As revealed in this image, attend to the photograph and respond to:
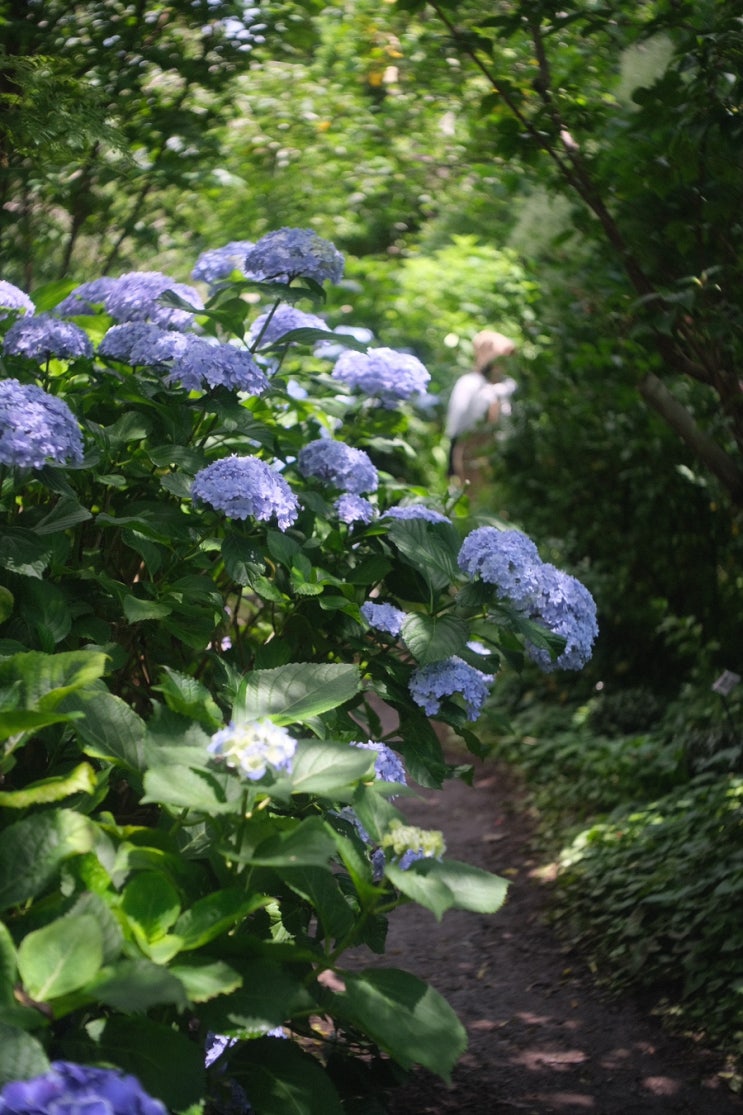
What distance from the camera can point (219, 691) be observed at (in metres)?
2.35

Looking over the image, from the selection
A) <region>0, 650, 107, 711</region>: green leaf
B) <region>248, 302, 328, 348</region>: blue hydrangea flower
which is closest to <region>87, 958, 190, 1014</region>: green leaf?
<region>0, 650, 107, 711</region>: green leaf

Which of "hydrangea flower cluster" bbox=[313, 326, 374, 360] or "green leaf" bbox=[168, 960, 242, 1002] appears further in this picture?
"hydrangea flower cluster" bbox=[313, 326, 374, 360]

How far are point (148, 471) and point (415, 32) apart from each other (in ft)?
15.1

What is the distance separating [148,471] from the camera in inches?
95.2

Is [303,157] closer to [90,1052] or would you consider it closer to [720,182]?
[720,182]

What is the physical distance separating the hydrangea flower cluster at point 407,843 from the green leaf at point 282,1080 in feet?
1.04

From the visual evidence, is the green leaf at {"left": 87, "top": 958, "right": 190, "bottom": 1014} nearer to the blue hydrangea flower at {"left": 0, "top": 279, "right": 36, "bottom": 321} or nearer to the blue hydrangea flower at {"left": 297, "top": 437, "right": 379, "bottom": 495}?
the blue hydrangea flower at {"left": 297, "top": 437, "right": 379, "bottom": 495}

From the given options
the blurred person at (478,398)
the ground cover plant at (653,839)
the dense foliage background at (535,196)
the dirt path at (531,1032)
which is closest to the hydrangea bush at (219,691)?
the dirt path at (531,1032)

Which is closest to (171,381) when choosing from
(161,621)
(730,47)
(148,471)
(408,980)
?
(148,471)

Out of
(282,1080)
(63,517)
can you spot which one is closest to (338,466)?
(63,517)

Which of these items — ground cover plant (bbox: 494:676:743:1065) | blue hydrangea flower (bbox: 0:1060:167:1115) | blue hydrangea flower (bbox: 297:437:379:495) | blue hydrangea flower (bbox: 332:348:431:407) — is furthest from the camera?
ground cover plant (bbox: 494:676:743:1065)

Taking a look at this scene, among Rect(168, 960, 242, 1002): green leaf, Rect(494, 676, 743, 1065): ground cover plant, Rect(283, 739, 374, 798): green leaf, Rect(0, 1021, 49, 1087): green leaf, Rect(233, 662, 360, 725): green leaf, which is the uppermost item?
Rect(283, 739, 374, 798): green leaf

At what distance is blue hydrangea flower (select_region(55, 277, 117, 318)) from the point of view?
265 centimetres

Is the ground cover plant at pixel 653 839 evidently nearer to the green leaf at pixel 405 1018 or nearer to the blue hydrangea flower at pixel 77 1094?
the green leaf at pixel 405 1018
